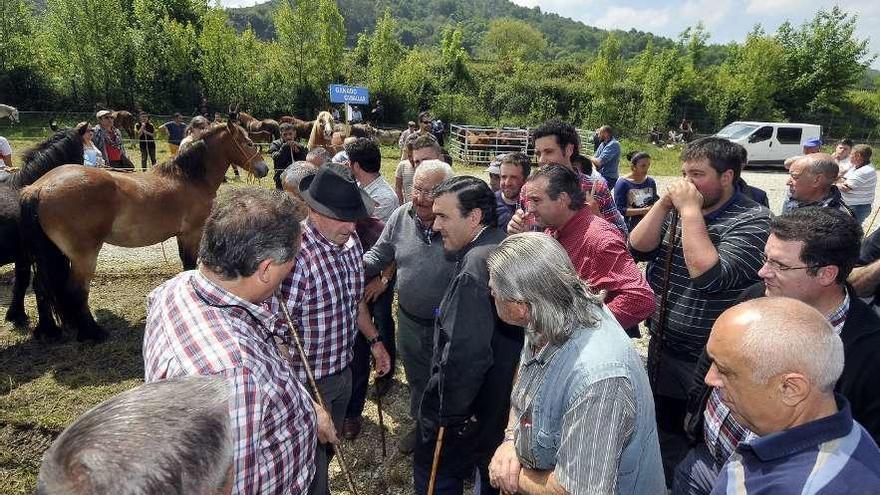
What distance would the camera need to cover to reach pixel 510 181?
4.18 metres

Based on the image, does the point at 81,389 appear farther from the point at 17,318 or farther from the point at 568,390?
the point at 568,390

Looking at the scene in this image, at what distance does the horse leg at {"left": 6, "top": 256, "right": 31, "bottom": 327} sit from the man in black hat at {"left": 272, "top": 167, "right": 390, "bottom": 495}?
4288mm

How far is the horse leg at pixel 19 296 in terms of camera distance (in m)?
5.21

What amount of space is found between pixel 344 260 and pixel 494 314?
Result: 97 cm

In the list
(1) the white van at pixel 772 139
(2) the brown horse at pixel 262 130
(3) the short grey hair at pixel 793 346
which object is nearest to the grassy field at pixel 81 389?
(3) the short grey hair at pixel 793 346

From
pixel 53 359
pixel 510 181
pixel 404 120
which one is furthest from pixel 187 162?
pixel 404 120

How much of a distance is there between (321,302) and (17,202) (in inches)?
171

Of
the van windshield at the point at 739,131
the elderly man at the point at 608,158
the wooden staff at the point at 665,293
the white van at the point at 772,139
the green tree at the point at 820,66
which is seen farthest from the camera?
the green tree at the point at 820,66

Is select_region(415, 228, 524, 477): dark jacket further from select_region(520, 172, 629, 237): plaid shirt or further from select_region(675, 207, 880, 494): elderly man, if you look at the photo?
select_region(520, 172, 629, 237): plaid shirt

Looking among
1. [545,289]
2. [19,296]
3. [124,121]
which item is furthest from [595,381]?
[124,121]

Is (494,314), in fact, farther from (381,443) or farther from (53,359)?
(53,359)

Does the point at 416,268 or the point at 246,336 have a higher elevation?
A: the point at 246,336

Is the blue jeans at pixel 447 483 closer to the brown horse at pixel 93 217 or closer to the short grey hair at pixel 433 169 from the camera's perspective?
the short grey hair at pixel 433 169

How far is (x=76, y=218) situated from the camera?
192 inches
